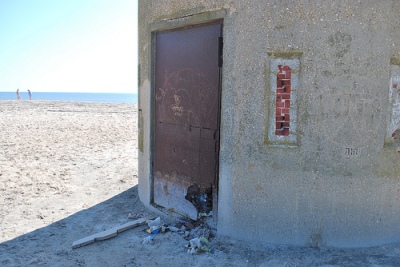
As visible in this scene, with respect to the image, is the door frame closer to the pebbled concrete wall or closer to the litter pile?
the pebbled concrete wall

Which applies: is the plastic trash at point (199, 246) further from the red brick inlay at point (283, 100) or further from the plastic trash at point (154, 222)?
the red brick inlay at point (283, 100)

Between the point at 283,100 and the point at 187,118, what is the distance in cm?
142

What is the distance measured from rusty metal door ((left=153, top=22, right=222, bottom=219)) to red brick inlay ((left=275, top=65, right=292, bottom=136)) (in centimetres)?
76

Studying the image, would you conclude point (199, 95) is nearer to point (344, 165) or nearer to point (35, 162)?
point (344, 165)

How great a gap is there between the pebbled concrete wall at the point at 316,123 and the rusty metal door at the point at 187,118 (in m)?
0.32

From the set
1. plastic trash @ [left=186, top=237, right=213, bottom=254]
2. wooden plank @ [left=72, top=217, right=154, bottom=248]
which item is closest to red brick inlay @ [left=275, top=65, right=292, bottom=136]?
plastic trash @ [left=186, top=237, right=213, bottom=254]

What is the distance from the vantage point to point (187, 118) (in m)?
4.70

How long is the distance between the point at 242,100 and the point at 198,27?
123 cm

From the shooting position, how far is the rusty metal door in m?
4.32

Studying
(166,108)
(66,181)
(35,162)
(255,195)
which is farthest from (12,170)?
(255,195)

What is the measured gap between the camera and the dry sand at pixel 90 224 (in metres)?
3.76

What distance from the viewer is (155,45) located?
5.12 metres

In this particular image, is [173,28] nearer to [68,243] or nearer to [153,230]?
[153,230]

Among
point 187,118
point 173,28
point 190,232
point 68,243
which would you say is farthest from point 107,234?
point 173,28
